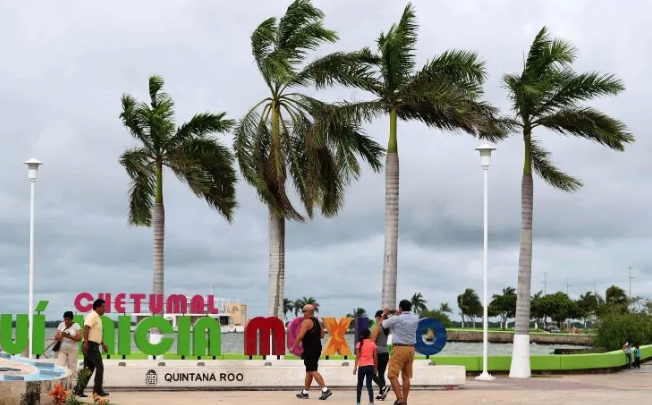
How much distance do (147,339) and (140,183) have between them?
1318cm

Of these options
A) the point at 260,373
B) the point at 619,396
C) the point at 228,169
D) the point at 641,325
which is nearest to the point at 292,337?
the point at 260,373

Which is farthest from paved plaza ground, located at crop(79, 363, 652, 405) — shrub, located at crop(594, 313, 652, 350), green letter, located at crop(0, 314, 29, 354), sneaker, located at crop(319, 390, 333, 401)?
shrub, located at crop(594, 313, 652, 350)

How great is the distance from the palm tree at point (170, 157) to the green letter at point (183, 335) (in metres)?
10.7

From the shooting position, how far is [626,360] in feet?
144

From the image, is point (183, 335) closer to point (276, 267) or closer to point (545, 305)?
point (276, 267)

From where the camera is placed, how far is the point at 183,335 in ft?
88.0

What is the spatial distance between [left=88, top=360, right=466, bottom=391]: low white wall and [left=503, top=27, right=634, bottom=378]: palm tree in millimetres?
8120

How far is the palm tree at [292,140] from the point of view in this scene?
33.3m

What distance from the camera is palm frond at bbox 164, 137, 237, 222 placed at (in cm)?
3709

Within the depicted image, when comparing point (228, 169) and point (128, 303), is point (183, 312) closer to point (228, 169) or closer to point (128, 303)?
point (128, 303)

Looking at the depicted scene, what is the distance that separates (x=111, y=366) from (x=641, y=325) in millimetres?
40503

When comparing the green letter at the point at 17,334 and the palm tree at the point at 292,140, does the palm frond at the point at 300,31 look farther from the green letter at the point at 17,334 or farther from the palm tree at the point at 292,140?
the green letter at the point at 17,334

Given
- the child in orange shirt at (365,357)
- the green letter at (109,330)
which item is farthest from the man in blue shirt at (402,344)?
the green letter at (109,330)

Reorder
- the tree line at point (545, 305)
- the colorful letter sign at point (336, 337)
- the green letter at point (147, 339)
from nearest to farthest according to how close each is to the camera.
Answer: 1. the green letter at point (147, 339)
2. the colorful letter sign at point (336, 337)
3. the tree line at point (545, 305)
